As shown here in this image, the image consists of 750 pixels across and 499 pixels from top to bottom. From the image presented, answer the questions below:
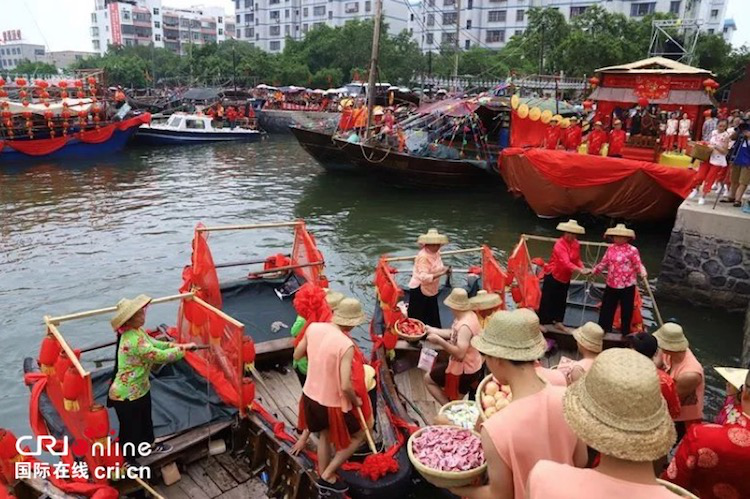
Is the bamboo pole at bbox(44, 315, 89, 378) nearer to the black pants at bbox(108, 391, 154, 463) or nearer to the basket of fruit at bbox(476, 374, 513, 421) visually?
the black pants at bbox(108, 391, 154, 463)

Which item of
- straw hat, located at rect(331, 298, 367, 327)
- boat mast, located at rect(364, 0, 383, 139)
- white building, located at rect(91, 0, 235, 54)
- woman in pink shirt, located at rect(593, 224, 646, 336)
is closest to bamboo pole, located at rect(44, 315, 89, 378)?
straw hat, located at rect(331, 298, 367, 327)

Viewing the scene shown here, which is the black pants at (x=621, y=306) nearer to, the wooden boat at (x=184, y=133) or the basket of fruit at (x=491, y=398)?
the basket of fruit at (x=491, y=398)

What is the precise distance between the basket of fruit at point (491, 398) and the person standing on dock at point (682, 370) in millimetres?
1873

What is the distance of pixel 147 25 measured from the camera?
326 feet

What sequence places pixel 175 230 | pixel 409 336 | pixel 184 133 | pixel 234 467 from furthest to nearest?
pixel 184 133
pixel 175 230
pixel 409 336
pixel 234 467

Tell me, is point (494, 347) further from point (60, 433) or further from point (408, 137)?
point (408, 137)

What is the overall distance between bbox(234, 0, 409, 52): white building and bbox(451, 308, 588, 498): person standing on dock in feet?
264

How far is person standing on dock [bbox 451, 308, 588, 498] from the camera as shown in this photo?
253 cm

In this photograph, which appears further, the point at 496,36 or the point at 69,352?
the point at 496,36

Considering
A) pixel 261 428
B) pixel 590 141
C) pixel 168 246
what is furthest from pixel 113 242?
pixel 590 141

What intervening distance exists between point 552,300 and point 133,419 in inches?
213

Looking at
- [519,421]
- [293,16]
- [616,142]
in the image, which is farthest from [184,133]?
[293,16]

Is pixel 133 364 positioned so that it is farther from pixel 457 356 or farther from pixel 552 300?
pixel 552 300

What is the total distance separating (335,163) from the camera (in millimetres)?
23234
